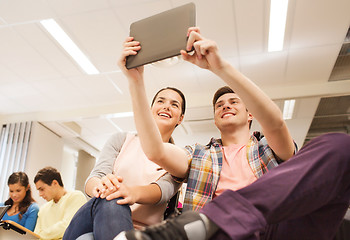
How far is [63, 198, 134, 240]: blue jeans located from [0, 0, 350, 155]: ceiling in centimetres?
234

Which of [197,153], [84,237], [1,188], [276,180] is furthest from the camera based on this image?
[1,188]

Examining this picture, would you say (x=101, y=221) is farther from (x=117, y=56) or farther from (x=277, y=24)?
(x=117, y=56)

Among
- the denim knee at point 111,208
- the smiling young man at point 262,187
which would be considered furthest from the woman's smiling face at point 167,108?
the denim knee at point 111,208

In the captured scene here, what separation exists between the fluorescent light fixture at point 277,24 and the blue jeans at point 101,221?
260cm

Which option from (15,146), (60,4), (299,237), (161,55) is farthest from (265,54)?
(15,146)

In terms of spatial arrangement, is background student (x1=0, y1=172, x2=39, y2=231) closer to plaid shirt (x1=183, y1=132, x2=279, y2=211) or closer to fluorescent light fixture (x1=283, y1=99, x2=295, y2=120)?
plaid shirt (x1=183, y1=132, x2=279, y2=211)

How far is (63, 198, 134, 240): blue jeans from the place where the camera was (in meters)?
1.03

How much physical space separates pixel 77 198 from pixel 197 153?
2068 millimetres

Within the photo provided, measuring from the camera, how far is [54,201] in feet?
10.8

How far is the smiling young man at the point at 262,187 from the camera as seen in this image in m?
0.75

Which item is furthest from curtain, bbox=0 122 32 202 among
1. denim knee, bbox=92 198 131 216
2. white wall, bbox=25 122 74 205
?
denim knee, bbox=92 198 131 216

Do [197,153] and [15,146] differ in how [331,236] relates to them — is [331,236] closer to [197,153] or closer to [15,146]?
[197,153]

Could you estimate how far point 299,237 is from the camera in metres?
0.91

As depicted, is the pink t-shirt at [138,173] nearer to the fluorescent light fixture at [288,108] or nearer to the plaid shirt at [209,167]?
the plaid shirt at [209,167]
